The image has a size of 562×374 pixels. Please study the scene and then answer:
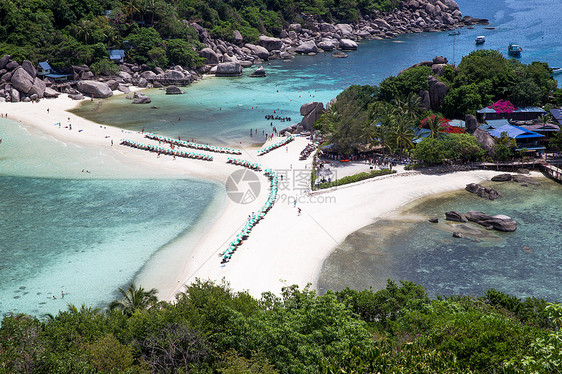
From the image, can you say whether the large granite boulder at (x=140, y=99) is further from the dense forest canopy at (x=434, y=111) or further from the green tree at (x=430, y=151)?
the green tree at (x=430, y=151)

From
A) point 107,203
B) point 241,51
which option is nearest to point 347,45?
point 241,51

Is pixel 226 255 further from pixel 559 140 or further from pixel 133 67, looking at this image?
pixel 133 67

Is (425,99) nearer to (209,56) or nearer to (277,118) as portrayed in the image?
(277,118)

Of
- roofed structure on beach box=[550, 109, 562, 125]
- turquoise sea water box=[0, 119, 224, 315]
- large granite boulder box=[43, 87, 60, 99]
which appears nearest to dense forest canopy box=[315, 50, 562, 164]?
roofed structure on beach box=[550, 109, 562, 125]

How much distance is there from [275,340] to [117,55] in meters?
91.1

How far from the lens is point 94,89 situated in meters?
85.0

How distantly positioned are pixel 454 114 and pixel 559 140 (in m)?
14.3

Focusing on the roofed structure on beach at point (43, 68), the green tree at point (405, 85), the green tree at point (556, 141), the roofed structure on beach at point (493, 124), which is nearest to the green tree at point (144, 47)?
the roofed structure on beach at point (43, 68)

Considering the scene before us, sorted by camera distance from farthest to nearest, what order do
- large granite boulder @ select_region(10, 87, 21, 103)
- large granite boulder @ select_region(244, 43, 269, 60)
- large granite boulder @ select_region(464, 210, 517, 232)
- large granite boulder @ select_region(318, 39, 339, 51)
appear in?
large granite boulder @ select_region(318, 39, 339, 51), large granite boulder @ select_region(244, 43, 269, 60), large granite boulder @ select_region(10, 87, 21, 103), large granite boulder @ select_region(464, 210, 517, 232)

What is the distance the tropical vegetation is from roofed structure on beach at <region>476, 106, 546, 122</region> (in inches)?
1642

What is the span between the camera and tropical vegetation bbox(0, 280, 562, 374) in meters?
17.0

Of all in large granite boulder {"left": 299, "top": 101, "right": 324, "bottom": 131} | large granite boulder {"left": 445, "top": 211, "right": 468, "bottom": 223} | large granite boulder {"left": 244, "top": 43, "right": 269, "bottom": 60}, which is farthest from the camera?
large granite boulder {"left": 244, "top": 43, "right": 269, "bottom": 60}

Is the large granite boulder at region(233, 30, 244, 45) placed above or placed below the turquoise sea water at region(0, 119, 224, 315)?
above

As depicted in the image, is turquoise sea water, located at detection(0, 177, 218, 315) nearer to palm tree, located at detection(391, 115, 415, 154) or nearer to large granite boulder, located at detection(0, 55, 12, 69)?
palm tree, located at detection(391, 115, 415, 154)
